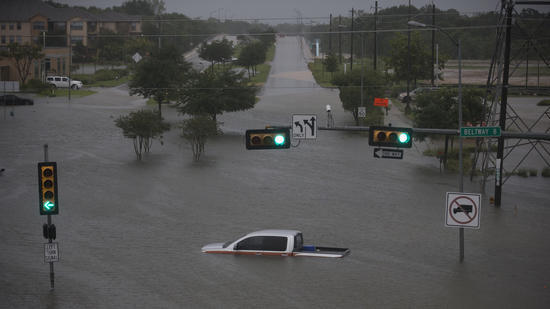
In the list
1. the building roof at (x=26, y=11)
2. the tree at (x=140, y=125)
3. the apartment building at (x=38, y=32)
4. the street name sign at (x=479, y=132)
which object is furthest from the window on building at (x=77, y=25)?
the street name sign at (x=479, y=132)

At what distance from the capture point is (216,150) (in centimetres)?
4397

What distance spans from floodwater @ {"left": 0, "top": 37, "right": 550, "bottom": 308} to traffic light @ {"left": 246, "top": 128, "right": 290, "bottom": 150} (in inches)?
149

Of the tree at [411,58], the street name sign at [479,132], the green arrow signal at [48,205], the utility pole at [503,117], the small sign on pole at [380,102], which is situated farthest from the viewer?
the tree at [411,58]

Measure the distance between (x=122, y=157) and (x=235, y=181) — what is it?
9828 mm

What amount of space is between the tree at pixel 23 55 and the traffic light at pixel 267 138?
169 feet

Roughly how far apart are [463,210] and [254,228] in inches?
320

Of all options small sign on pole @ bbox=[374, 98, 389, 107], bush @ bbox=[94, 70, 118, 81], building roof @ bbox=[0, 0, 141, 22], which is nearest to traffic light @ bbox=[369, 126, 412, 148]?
small sign on pole @ bbox=[374, 98, 389, 107]

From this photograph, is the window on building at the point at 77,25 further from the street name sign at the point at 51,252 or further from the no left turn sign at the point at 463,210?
the no left turn sign at the point at 463,210

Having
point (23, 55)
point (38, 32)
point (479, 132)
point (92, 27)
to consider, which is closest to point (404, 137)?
point (479, 132)

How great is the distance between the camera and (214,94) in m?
50.9

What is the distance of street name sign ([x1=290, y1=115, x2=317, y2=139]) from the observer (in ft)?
66.9

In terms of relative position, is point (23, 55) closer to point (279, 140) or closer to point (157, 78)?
point (157, 78)

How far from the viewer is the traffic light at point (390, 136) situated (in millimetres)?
18266

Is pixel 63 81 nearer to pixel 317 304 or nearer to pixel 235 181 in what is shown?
pixel 235 181
